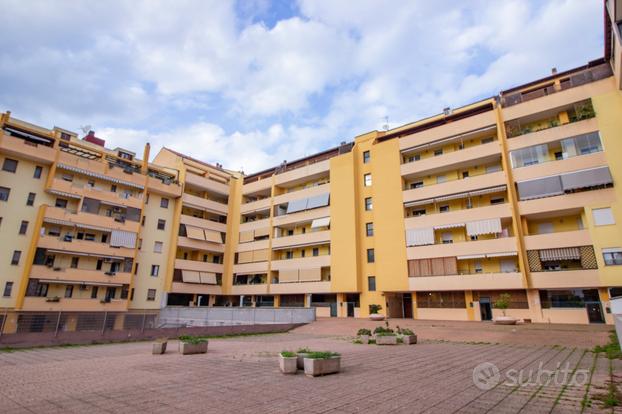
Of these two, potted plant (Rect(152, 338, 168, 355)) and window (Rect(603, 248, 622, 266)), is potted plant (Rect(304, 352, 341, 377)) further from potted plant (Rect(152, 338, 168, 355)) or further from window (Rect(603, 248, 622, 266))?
window (Rect(603, 248, 622, 266))

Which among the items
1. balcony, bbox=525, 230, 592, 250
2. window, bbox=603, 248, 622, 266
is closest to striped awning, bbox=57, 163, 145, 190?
balcony, bbox=525, 230, 592, 250

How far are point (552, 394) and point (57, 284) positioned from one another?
4021 centimetres

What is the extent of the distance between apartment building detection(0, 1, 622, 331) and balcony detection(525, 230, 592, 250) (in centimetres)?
11

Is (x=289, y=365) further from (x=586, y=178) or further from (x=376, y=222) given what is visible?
(x=376, y=222)

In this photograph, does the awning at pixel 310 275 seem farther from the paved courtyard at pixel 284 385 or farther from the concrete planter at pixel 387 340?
the paved courtyard at pixel 284 385

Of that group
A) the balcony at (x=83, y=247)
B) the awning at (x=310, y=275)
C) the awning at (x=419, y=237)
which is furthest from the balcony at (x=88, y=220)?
the awning at (x=419, y=237)

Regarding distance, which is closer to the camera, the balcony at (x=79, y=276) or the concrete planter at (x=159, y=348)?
the concrete planter at (x=159, y=348)

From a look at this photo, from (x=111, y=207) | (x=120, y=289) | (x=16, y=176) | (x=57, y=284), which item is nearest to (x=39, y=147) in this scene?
(x=16, y=176)

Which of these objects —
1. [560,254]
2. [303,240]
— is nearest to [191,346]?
[560,254]

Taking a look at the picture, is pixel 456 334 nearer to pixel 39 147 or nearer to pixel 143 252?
pixel 143 252

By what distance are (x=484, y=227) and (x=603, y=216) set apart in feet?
27.6

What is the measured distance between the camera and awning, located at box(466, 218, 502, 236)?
103ft

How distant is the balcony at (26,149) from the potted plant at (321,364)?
37.4 metres

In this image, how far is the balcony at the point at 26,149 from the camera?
32500mm
